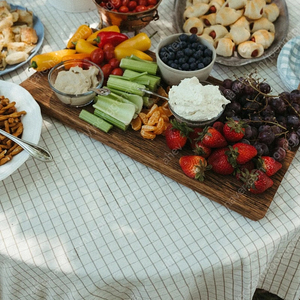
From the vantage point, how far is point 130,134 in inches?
52.2

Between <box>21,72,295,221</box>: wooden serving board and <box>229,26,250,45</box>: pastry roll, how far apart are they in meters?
0.26

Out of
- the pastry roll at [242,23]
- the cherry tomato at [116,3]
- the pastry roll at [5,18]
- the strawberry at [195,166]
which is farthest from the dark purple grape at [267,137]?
the pastry roll at [5,18]

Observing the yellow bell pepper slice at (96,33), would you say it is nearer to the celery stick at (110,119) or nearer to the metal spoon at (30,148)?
the celery stick at (110,119)

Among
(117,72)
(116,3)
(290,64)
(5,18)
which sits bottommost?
(290,64)

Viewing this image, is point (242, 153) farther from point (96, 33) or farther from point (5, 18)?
point (5, 18)

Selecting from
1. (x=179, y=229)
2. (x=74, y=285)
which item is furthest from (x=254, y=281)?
(x=74, y=285)

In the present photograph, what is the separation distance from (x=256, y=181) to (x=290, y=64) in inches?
28.2

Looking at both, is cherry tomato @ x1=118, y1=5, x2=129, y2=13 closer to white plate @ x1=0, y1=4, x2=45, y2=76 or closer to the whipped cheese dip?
white plate @ x1=0, y1=4, x2=45, y2=76

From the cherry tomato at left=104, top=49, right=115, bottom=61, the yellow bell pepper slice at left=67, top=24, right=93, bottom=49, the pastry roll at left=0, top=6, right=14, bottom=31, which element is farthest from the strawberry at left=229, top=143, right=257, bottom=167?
the pastry roll at left=0, top=6, right=14, bottom=31

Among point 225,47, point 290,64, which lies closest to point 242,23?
point 225,47

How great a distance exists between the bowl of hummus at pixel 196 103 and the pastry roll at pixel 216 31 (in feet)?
1.64

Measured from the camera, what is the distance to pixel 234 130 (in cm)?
115

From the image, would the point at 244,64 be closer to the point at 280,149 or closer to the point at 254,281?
the point at 280,149

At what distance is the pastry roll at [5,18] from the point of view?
5.41 feet
